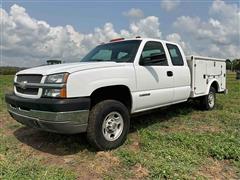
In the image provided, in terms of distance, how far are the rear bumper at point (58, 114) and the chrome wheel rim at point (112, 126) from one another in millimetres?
421

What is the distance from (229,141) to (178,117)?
209 centimetres

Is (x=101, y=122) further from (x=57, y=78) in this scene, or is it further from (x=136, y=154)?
(x=57, y=78)

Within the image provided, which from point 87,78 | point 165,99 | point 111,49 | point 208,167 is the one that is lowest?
point 208,167

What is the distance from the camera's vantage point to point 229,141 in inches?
184

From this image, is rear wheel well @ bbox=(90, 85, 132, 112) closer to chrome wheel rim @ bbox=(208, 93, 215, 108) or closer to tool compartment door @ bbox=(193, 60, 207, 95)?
tool compartment door @ bbox=(193, 60, 207, 95)

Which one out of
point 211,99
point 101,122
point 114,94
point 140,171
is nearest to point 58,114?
point 101,122

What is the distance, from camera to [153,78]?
5004 mm

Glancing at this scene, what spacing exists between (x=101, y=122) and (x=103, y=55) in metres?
1.77

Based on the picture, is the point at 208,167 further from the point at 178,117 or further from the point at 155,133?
the point at 178,117

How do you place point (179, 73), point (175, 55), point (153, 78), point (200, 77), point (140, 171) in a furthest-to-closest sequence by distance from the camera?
point (200, 77) → point (175, 55) → point (179, 73) → point (153, 78) → point (140, 171)

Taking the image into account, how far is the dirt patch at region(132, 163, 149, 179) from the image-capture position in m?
3.39

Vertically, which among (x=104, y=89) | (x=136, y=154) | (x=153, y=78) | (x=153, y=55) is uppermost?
(x=153, y=55)

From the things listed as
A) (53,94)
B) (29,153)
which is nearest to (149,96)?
(53,94)

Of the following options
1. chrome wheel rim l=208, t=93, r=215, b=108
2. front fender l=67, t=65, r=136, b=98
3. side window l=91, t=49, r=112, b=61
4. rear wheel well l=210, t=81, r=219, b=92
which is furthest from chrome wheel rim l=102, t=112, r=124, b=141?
rear wheel well l=210, t=81, r=219, b=92
